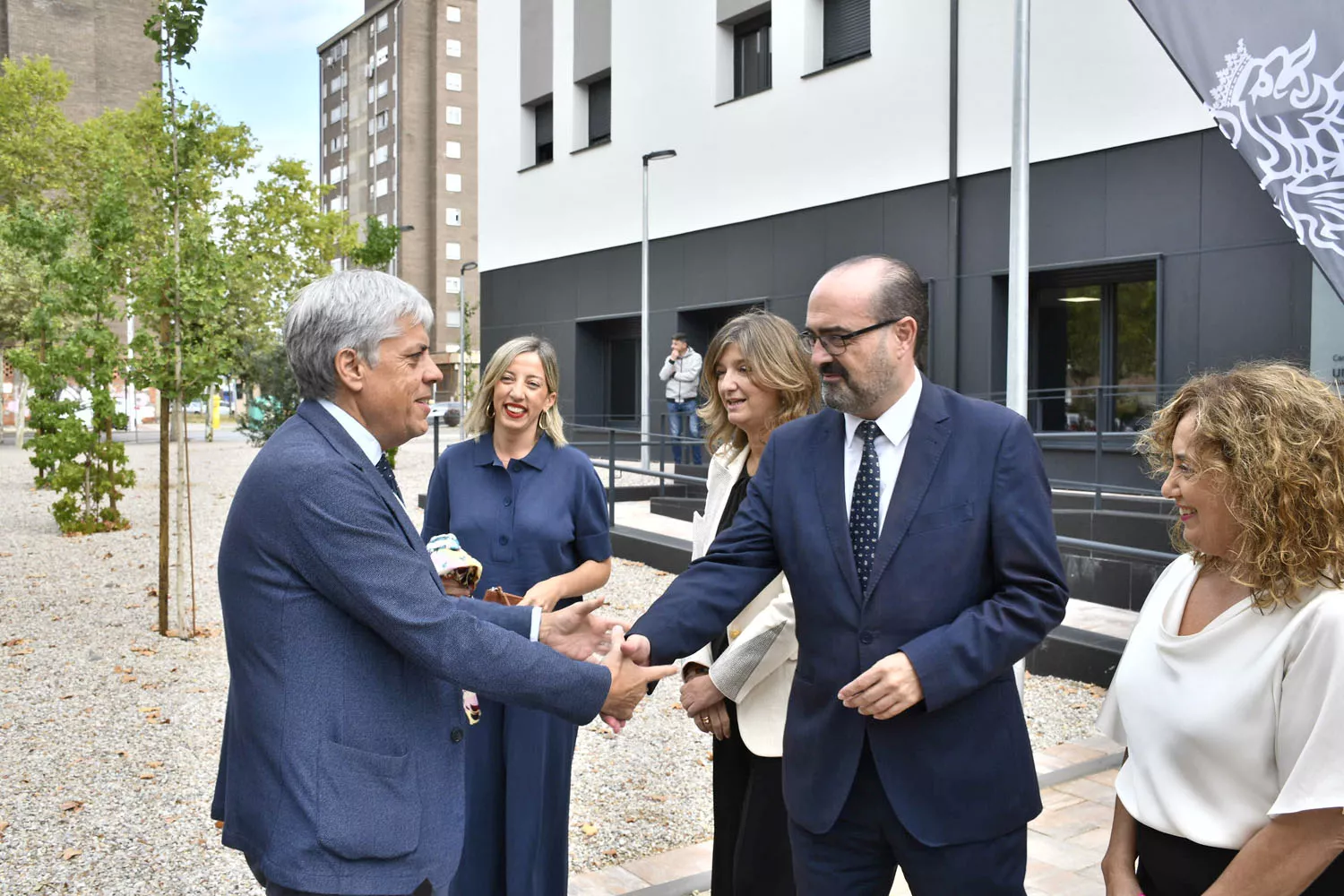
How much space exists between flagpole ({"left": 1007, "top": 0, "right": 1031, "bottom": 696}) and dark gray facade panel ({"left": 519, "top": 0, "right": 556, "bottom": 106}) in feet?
68.9

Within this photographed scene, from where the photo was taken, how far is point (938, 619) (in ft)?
7.54

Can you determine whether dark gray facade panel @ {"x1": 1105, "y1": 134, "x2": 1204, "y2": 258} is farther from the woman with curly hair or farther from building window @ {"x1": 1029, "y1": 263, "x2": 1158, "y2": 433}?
the woman with curly hair

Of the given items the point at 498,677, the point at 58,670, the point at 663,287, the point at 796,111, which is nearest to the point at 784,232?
the point at 796,111

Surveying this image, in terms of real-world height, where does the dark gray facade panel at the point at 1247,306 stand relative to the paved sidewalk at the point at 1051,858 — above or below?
above

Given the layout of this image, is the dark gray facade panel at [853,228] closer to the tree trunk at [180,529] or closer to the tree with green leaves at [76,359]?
the tree with green leaves at [76,359]

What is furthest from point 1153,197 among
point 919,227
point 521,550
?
point 521,550

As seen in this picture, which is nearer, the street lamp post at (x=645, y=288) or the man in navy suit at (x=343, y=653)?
the man in navy suit at (x=343, y=653)

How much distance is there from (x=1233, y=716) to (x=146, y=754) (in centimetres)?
544

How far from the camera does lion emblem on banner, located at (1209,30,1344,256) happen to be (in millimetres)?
2801

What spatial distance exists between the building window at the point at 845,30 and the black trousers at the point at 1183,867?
16579mm

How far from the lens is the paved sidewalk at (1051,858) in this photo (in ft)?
13.0

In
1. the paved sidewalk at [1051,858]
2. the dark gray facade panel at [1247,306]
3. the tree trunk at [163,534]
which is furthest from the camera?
the dark gray facade panel at [1247,306]

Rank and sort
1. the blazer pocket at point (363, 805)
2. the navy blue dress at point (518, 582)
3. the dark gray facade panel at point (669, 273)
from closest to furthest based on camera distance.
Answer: the blazer pocket at point (363, 805) → the navy blue dress at point (518, 582) → the dark gray facade panel at point (669, 273)

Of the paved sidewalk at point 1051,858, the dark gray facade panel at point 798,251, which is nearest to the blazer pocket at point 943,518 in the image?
the paved sidewalk at point 1051,858
